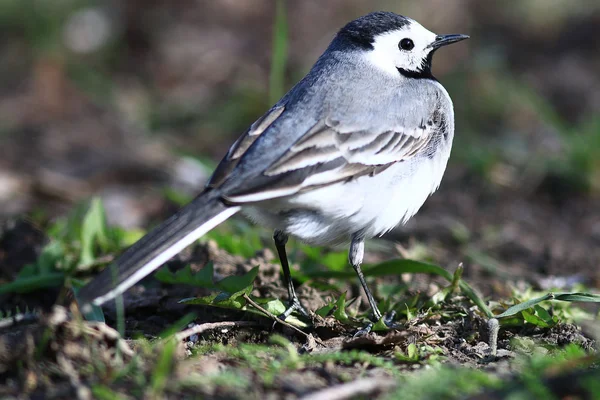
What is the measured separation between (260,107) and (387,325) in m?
5.57

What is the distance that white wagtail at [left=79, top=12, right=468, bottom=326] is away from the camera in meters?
3.91

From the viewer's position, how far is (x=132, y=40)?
1174 centimetres

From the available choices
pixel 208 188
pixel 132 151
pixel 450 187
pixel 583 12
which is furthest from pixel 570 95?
pixel 208 188

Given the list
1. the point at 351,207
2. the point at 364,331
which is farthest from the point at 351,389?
the point at 351,207

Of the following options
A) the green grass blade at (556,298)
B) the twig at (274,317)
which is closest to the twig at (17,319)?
the twig at (274,317)

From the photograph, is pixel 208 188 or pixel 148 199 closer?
pixel 208 188

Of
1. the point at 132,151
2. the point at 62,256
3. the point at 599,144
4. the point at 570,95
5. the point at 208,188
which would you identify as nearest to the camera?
the point at 208,188

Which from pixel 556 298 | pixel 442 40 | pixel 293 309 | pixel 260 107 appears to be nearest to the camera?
pixel 556 298

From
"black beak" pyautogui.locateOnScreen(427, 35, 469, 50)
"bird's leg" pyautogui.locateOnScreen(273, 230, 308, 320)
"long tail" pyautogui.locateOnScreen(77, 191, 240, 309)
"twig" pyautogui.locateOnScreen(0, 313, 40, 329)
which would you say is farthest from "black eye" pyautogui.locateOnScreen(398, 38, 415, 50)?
"twig" pyautogui.locateOnScreen(0, 313, 40, 329)

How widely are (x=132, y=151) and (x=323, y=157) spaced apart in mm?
5106

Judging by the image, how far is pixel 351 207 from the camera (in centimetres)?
435

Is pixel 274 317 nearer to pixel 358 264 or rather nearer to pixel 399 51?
pixel 358 264

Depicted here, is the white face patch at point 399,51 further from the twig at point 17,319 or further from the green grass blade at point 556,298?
the twig at point 17,319

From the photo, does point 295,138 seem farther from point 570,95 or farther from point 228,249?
point 570,95
